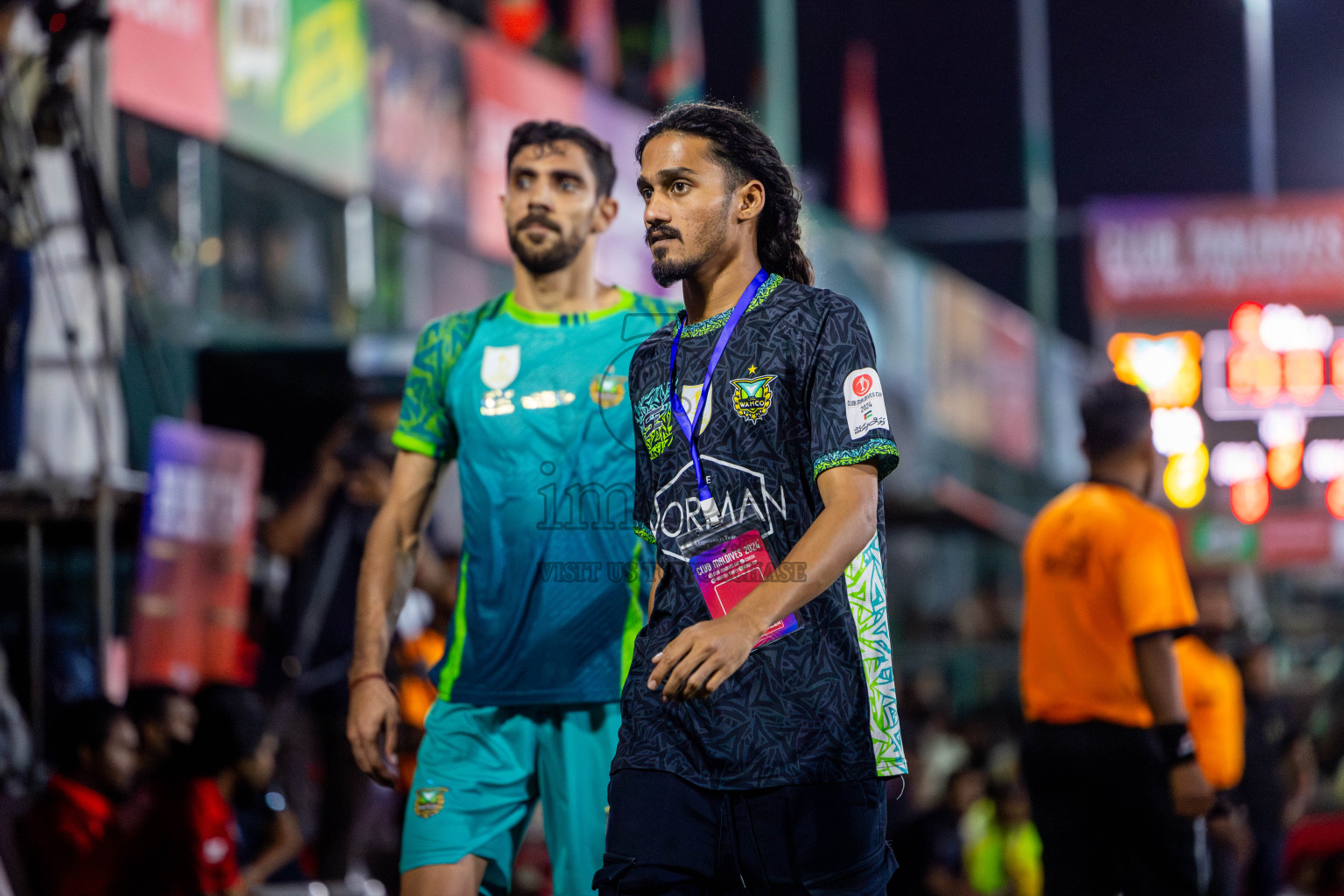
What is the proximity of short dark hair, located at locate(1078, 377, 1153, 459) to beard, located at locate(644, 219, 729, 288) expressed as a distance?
2.66 m

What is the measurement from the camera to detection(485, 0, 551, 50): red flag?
1530 centimetres

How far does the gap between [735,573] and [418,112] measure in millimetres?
10215

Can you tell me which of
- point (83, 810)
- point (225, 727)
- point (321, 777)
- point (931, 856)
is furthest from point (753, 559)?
point (931, 856)

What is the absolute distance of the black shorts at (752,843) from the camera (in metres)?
2.82

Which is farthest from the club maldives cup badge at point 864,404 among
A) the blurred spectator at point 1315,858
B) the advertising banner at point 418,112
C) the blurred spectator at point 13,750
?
the advertising banner at point 418,112

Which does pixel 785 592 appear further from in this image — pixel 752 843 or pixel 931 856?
pixel 931 856

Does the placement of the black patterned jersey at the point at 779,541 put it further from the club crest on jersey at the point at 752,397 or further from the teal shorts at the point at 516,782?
the teal shorts at the point at 516,782

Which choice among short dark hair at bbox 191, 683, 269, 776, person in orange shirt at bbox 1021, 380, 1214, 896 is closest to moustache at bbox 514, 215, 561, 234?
person in orange shirt at bbox 1021, 380, 1214, 896

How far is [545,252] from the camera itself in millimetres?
4168

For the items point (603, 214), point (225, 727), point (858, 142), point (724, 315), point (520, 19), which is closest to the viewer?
point (724, 315)

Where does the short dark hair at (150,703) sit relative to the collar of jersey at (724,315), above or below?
below

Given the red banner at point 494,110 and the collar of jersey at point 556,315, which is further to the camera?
the red banner at point 494,110

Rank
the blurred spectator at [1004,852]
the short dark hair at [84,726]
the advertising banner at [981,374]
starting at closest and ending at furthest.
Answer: the short dark hair at [84,726] → the blurred spectator at [1004,852] → the advertising banner at [981,374]

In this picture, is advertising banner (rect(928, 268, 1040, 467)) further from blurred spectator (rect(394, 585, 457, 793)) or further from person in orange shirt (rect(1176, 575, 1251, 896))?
person in orange shirt (rect(1176, 575, 1251, 896))
